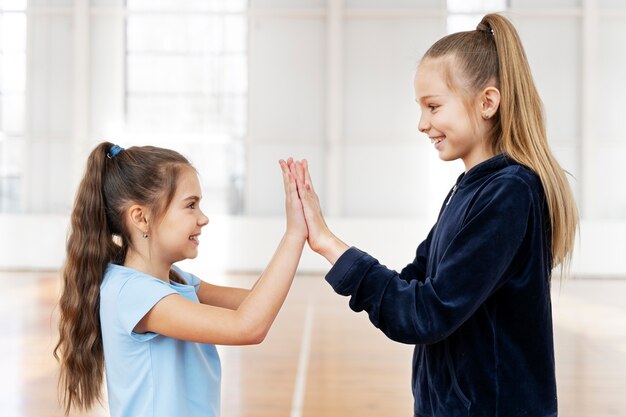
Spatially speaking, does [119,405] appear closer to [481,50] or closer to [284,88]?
[481,50]

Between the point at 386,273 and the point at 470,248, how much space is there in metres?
0.14

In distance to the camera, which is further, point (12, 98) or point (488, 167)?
point (12, 98)

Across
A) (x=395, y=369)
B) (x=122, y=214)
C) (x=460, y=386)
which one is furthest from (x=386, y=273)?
(x=395, y=369)

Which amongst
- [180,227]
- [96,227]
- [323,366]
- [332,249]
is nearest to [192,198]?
[180,227]

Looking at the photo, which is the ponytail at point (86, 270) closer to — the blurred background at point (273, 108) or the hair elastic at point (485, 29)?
the hair elastic at point (485, 29)

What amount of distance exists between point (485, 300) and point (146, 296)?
0.57 m

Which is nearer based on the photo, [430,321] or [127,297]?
[430,321]

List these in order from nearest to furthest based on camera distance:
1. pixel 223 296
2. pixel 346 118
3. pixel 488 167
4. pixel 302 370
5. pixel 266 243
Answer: pixel 488 167
pixel 223 296
pixel 302 370
pixel 266 243
pixel 346 118

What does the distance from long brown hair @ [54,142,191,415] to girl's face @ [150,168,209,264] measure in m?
0.02

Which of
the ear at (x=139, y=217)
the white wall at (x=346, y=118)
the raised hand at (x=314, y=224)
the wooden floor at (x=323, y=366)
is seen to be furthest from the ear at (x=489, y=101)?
the white wall at (x=346, y=118)

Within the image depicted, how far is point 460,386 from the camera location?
4.09 ft

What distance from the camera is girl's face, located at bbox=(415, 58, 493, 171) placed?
51.9 inches

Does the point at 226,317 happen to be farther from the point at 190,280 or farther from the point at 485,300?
the point at 485,300

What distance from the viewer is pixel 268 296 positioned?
1325 mm
